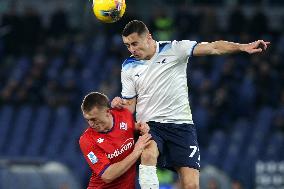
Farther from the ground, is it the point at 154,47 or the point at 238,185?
the point at 154,47

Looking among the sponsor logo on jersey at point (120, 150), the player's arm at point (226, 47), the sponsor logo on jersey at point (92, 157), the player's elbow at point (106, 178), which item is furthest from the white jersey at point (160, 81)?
the player's elbow at point (106, 178)

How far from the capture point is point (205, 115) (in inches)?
833

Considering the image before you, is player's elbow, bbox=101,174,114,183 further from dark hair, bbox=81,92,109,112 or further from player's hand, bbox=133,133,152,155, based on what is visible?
dark hair, bbox=81,92,109,112

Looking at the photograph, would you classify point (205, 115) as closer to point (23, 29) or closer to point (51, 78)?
point (51, 78)

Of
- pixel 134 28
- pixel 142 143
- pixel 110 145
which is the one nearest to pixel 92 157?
pixel 110 145

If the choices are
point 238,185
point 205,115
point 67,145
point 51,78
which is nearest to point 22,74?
point 51,78

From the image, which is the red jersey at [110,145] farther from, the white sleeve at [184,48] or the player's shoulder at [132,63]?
the white sleeve at [184,48]

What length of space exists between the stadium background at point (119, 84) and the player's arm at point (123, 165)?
6811mm

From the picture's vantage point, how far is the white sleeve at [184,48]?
36.8 feet

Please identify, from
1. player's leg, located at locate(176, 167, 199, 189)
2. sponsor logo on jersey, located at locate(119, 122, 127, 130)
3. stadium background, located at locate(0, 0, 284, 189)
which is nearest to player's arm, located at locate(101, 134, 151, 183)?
sponsor logo on jersey, located at locate(119, 122, 127, 130)

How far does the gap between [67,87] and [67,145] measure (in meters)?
1.46

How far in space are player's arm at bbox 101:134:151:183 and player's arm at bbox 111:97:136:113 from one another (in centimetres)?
56

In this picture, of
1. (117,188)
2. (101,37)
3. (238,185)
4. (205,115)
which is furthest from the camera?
(101,37)

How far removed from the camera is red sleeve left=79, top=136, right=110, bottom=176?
1090 cm
